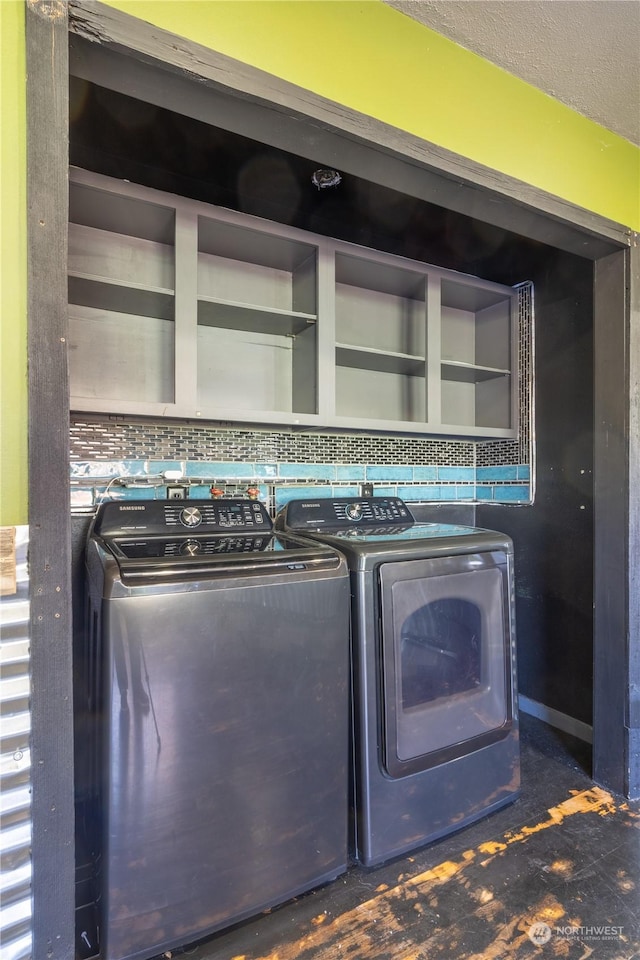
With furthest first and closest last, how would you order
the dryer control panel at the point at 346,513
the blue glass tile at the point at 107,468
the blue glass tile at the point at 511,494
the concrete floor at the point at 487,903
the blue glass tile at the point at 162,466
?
the blue glass tile at the point at 511,494, the dryer control panel at the point at 346,513, the blue glass tile at the point at 162,466, the blue glass tile at the point at 107,468, the concrete floor at the point at 487,903

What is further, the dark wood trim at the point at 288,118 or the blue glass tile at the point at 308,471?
the blue glass tile at the point at 308,471

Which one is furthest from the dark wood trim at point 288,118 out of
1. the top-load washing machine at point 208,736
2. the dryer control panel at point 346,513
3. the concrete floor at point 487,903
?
the concrete floor at point 487,903

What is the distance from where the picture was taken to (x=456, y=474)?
274 centimetres

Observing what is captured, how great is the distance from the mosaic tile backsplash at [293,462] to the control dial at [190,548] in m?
0.36

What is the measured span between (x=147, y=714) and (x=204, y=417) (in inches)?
37.9

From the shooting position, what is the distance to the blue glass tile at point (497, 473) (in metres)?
2.60

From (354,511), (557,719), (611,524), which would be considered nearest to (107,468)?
(354,511)

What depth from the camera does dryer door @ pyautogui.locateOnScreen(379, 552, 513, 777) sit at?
58.5 inches

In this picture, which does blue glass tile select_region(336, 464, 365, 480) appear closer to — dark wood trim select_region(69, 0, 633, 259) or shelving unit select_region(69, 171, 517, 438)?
shelving unit select_region(69, 171, 517, 438)

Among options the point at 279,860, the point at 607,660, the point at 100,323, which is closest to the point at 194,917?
the point at 279,860

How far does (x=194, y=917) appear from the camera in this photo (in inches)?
46.8

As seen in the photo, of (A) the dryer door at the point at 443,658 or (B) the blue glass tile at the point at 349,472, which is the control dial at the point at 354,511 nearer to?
(B) the blue glass tile at the point at 349,472

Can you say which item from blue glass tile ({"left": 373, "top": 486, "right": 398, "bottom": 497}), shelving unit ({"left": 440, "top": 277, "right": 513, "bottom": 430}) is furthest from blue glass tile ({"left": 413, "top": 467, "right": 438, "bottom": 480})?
shelving unit ({"left": 440, "top": 277, "right": 513, "bottom": 430})

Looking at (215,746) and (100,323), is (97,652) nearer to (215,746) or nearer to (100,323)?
(215,746)
